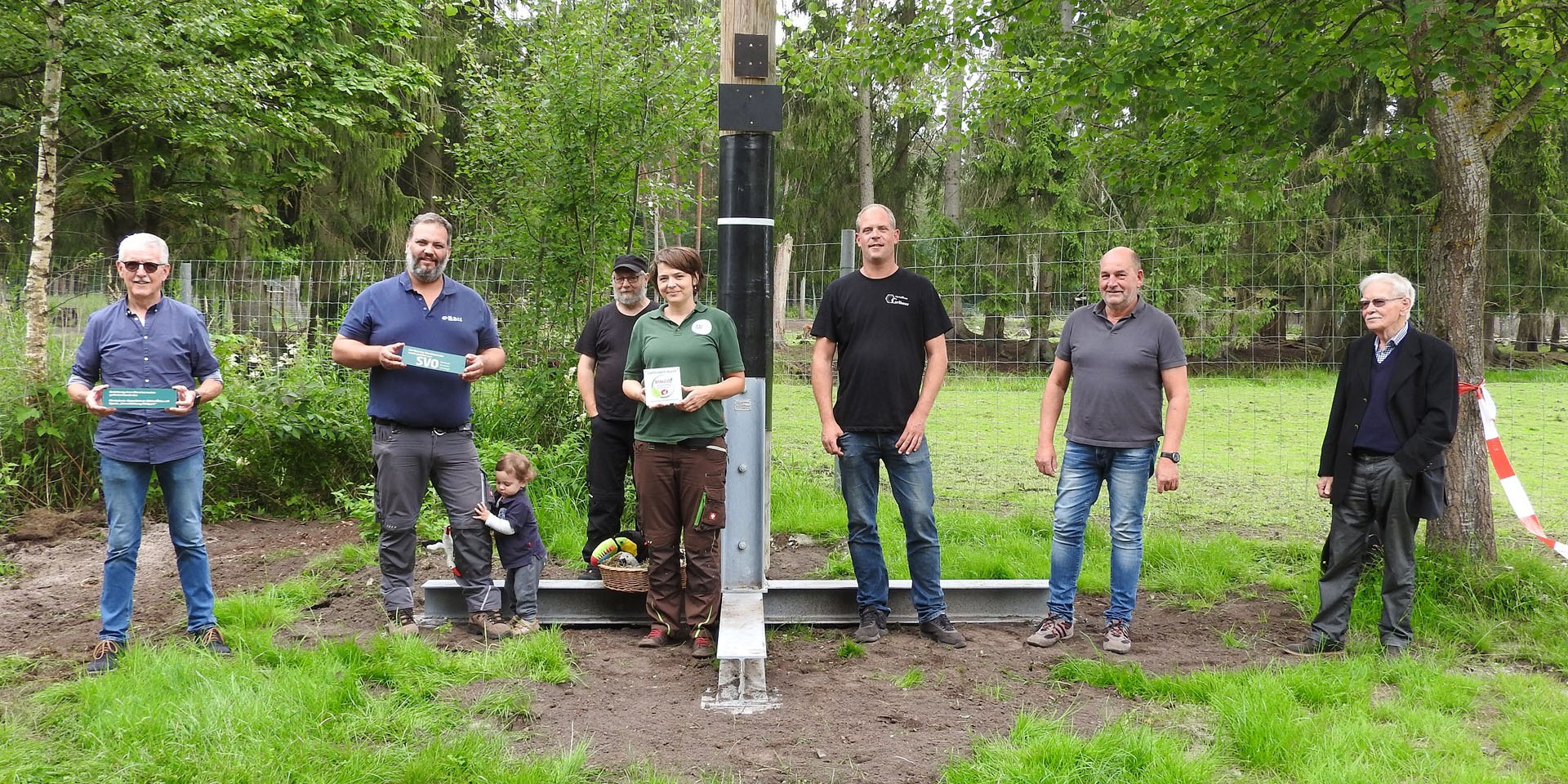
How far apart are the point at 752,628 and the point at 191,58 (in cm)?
914

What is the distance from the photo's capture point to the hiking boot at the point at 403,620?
4754mm

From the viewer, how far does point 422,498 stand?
4.85 m

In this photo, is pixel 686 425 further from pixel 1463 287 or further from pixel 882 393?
pixel 1463 287

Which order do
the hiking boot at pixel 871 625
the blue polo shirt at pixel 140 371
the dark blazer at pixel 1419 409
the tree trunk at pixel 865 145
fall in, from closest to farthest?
the blue polo shirt at pixel 140 371 < the dark blazer at pixel 1419 409 < the hiking boot at pixel 871 625 < the tree trunk at pixel 865 145

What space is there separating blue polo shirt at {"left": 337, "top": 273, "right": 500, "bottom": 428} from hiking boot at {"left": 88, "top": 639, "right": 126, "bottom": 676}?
4.48 ft

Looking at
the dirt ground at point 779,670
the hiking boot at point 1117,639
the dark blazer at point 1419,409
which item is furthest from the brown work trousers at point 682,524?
the dark blazer at point 1419,409

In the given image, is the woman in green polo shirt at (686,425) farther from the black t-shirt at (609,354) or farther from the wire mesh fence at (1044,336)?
the wire mesh fence at (1044,336)

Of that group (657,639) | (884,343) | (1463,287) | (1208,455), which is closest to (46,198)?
(657,639)

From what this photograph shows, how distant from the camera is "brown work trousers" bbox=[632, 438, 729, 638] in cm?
478

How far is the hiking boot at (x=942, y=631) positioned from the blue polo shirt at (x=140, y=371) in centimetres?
338

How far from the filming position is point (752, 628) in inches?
176

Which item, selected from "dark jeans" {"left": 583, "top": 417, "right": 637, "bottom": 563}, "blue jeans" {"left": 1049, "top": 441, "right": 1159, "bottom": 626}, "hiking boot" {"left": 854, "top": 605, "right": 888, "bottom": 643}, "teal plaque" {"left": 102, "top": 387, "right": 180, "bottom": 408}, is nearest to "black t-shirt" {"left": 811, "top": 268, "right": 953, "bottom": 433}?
"blue jeans" {"left": 1049, "top": 441, "right": 1159, "bottom": 626}

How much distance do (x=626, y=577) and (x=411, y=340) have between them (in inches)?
58.7

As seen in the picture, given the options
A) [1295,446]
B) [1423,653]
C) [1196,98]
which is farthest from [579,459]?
[1295,446]
